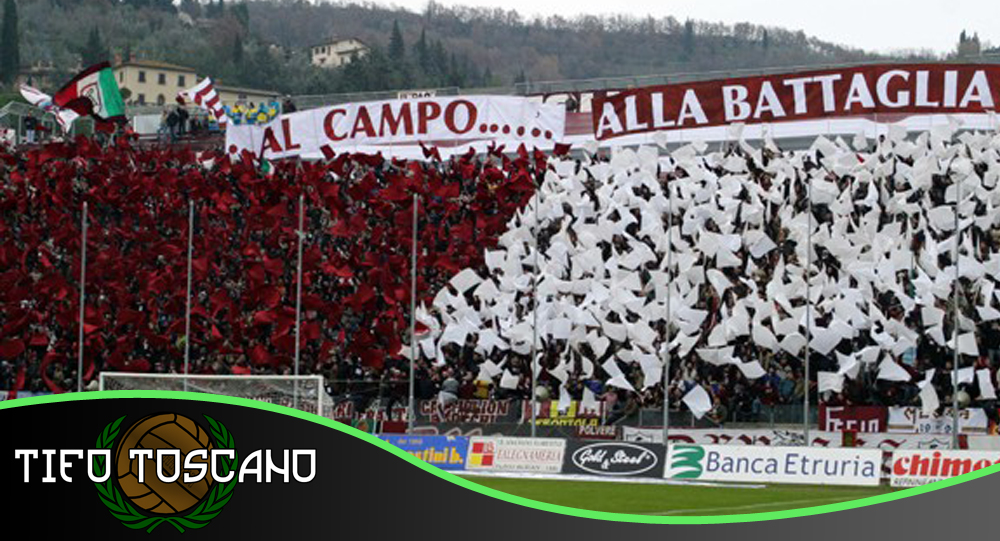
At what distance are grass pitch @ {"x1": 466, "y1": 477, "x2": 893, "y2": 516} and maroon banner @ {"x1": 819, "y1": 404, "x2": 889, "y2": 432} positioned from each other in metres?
3.27

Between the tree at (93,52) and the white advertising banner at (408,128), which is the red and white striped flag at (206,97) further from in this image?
the tree at (93,52)

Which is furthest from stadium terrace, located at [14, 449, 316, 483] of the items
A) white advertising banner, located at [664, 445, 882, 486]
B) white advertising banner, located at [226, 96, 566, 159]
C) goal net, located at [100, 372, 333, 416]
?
white advertising banner, located at [226, 96, 566, 159]

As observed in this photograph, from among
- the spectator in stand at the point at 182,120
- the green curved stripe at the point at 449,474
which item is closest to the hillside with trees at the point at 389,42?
the spectator in stand at the point at 182,120

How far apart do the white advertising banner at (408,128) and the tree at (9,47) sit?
74.6m

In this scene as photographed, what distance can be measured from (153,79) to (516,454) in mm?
102076

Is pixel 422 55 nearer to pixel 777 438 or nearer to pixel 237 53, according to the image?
pixel 237 53

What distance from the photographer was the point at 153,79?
129 metres

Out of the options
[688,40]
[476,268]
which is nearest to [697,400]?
[476,268]

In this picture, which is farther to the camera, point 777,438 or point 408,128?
point 408,128

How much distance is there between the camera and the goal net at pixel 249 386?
3334 cm

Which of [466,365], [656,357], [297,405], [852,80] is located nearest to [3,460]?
[297,405]

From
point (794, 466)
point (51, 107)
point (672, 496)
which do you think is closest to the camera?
point (672, 496)

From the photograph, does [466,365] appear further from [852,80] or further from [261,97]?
[261,97]

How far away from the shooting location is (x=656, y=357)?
3547cm
